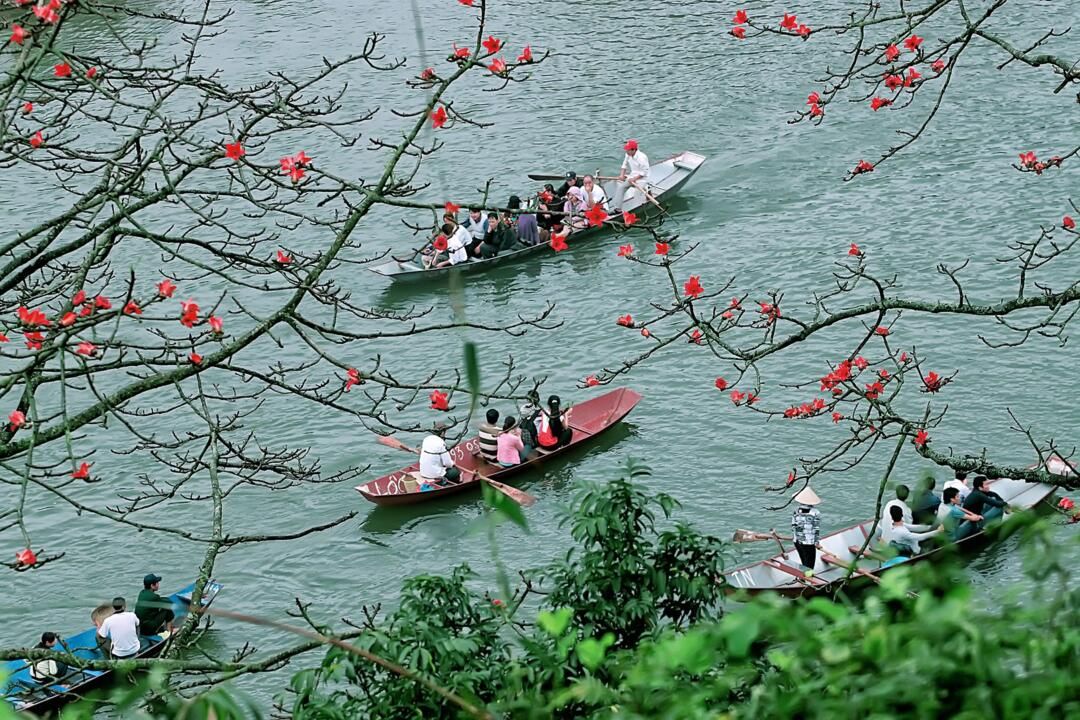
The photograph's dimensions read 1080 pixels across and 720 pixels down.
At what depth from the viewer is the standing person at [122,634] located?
13031 millimetres

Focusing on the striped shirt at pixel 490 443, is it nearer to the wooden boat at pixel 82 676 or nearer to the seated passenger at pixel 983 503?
the wooden boat at pixel 82 676

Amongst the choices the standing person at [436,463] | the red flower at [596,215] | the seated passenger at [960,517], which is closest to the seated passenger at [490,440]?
the standing person at [436,463]

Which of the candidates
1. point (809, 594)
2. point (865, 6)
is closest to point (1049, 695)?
point (809, 594)

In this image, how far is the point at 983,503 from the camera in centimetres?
1397

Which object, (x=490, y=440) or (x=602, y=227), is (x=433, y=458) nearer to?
(x=490, y=440)

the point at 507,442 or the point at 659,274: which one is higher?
the point at 659,274

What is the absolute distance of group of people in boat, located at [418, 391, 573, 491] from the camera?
15859mm

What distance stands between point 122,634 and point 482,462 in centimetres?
499

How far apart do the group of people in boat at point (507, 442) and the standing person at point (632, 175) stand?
6165mm

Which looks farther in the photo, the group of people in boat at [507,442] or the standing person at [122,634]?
the group of people in boat at [507,442]

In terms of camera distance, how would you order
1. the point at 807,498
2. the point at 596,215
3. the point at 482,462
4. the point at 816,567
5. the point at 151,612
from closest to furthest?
the point at 596,215
the point at 807,498
the point at 151,612
the point at 816,567
the point at 482,462

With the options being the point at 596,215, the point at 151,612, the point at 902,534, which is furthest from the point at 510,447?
the point at 596,215

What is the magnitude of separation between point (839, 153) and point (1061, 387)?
323 inches

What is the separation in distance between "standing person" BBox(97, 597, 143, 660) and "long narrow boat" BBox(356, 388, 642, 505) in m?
3.57
